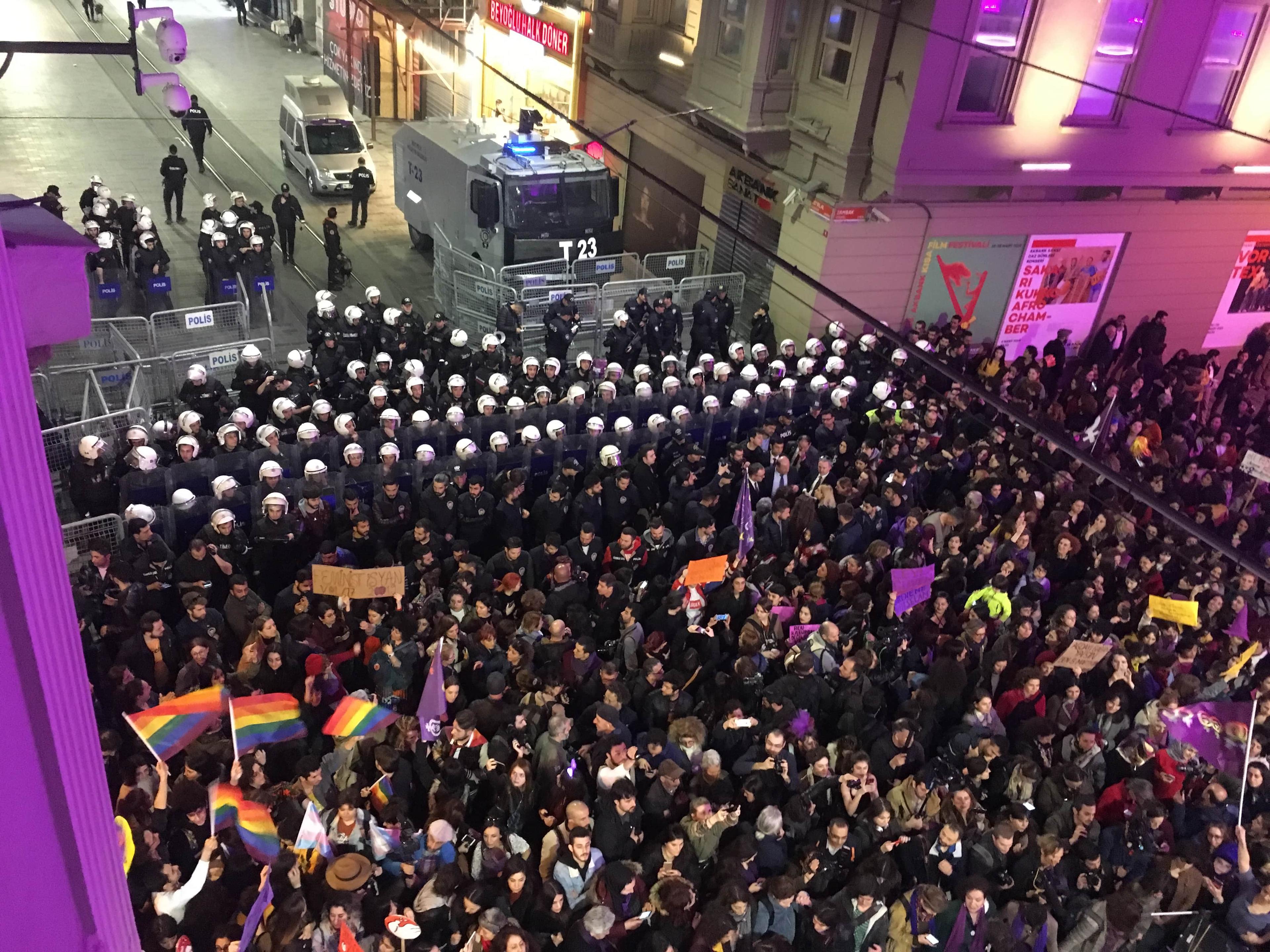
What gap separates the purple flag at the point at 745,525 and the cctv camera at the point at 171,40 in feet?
23.5

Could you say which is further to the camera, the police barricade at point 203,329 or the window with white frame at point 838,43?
the window with white frame at point 838,43

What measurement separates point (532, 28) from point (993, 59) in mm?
11022

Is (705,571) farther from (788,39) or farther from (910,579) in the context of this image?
(788,39)

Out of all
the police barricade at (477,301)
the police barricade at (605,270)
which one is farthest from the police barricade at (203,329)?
the police barricade at (605,270)

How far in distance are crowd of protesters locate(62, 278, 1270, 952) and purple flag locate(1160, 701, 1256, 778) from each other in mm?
186

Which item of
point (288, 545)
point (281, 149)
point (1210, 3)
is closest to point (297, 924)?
point (288, 545)

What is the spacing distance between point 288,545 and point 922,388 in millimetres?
8823

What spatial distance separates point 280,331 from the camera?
17.5 meters

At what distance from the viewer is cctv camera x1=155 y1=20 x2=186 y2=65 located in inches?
395

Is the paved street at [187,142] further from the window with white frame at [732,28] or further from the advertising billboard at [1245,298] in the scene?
the advertising billboard at [1245,298]

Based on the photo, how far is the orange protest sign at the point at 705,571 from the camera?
900 centimetres

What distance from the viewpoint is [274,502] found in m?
9.65

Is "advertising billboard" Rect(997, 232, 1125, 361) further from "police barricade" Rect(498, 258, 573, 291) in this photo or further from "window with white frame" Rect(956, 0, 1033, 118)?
"police barricade" Rect(498, 258, 573, 291)

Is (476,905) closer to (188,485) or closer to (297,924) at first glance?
(297,924)
